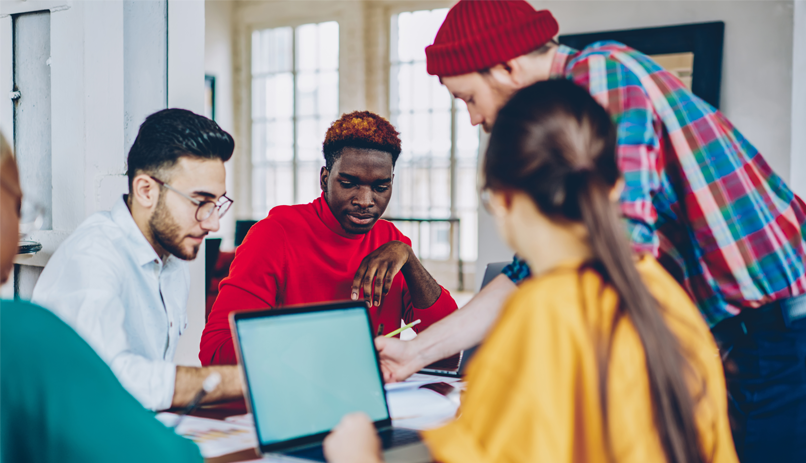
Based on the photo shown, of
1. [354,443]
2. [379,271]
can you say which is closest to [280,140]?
[379,271]

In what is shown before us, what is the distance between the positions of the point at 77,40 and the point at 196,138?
0.74 m

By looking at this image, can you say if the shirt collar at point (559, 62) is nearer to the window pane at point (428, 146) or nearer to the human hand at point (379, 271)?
the human hand at point (379, 271)

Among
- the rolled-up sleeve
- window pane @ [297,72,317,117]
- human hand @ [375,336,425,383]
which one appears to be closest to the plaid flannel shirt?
human hand @ [375,336,425,383]

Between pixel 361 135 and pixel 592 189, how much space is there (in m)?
1.37

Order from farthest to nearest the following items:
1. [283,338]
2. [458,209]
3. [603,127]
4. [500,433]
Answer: [458,209] → [283,338] → [603,127] → [500,433]

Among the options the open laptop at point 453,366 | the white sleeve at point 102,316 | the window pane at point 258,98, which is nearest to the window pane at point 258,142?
the window pane at point 258,98

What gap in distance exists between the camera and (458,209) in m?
7.73

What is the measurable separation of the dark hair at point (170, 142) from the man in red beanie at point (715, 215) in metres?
0.63

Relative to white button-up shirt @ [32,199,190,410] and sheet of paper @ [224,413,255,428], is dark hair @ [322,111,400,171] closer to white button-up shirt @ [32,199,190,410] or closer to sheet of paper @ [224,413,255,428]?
white button-up shirt @ [32,199,190,410]

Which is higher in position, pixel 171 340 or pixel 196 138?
pixel 196 138

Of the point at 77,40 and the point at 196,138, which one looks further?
the point at 77,40

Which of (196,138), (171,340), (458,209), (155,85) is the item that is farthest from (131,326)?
(458,209)

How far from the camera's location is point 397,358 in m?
1.31

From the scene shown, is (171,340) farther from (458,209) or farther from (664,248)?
(458,209)
